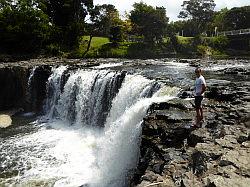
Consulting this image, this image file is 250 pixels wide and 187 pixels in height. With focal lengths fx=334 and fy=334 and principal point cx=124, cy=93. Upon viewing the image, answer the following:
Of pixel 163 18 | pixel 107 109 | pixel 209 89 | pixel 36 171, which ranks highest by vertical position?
pixel 163 18

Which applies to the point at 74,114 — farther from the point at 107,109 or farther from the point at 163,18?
the point at 163,18

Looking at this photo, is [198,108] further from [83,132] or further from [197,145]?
[83,132]

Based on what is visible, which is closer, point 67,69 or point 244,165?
point 244,165

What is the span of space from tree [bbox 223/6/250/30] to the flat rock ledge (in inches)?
2319

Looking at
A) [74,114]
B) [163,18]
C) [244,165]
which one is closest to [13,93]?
[74,114]

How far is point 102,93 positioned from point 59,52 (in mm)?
25707

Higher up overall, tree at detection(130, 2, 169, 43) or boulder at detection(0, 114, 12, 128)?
tree at detection(130, 2, 169, 43)

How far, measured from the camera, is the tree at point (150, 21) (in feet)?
204

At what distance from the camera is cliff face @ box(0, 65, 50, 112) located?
31734 millimetres

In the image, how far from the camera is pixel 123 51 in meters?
57.2

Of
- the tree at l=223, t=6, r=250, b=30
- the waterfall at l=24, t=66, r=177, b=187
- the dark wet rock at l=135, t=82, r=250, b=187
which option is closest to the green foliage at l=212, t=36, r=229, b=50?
Result: the tree at l=223, t=6, r=250, b=30

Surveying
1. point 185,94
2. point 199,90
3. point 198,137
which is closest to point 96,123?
point 185,94

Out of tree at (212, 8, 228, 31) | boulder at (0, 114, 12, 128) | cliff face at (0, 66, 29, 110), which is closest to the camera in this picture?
boulder at (0, 114, 12, 128)

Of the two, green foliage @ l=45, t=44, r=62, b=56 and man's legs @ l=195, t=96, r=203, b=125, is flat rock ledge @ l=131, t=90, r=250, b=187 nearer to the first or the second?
man's legs @ l=195, t=96, r=203, b=125
